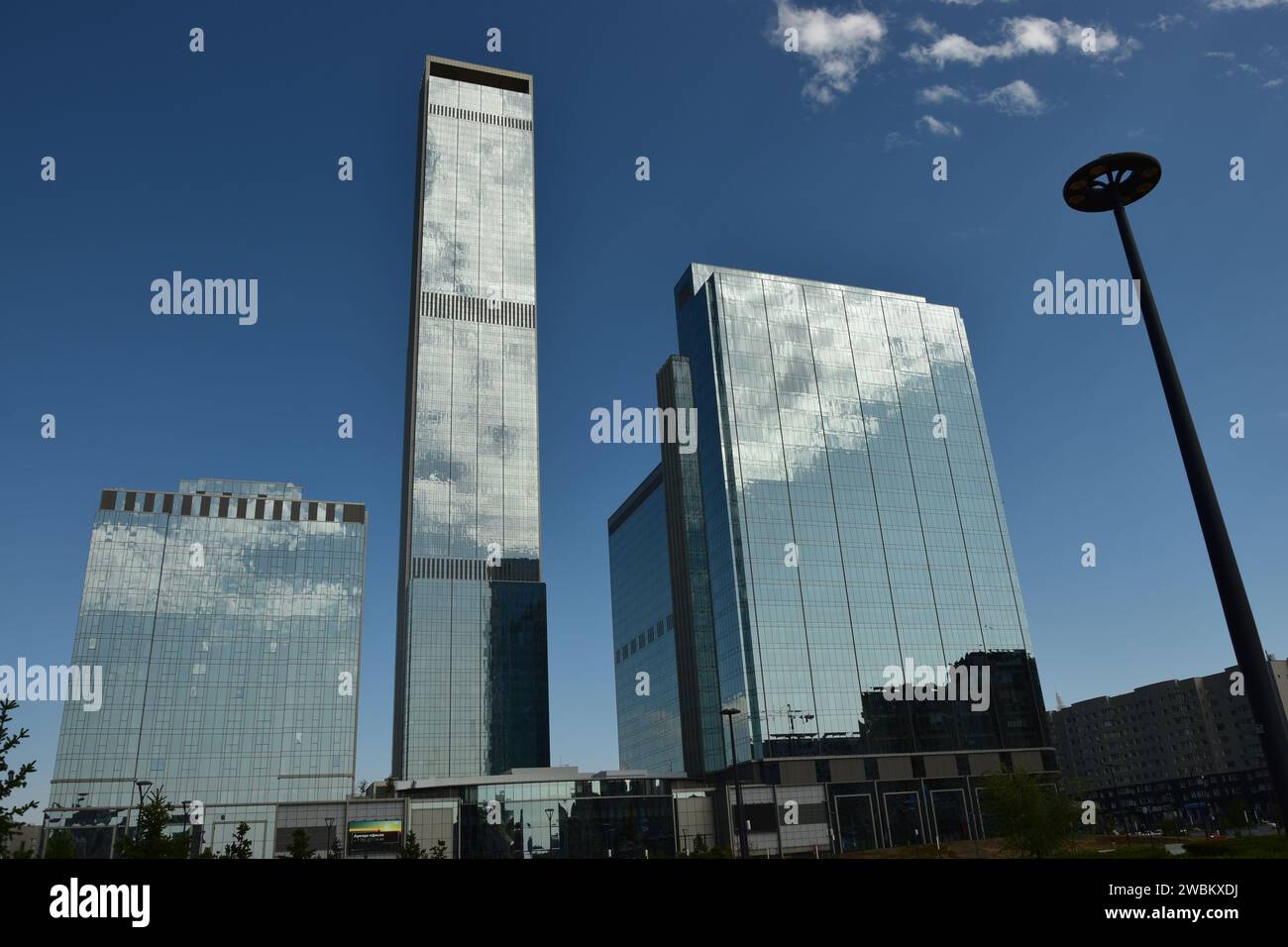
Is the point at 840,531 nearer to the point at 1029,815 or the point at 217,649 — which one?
the point at 1029,815

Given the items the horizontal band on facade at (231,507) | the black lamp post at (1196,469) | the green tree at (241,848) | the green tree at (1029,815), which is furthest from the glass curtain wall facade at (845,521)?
the black lamp post at (1196,469)

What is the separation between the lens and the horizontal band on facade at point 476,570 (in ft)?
560

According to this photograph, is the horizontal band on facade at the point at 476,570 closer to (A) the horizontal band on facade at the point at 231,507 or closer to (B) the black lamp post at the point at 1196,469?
(A) the horizontal band on facade at the point at 231,507

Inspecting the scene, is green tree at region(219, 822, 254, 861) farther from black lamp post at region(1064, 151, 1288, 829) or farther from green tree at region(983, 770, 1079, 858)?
green tree at region(983, 770, 1079, 858)

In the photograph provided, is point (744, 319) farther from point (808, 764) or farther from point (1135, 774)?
point (1135, 774)

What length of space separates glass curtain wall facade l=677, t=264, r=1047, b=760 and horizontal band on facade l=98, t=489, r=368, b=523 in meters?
86.1

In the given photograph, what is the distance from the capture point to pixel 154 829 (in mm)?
52938

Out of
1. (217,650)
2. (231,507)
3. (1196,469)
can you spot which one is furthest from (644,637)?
(1196,469)

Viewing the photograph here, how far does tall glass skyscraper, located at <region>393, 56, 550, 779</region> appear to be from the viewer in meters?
162

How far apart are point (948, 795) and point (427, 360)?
129730 millimetres

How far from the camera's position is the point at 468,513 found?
177875mm

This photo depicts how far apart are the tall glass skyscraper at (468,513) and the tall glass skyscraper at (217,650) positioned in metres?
13.7

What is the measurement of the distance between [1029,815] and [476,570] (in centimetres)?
12895

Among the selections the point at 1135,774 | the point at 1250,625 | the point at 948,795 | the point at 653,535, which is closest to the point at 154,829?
the point at 1250,625
